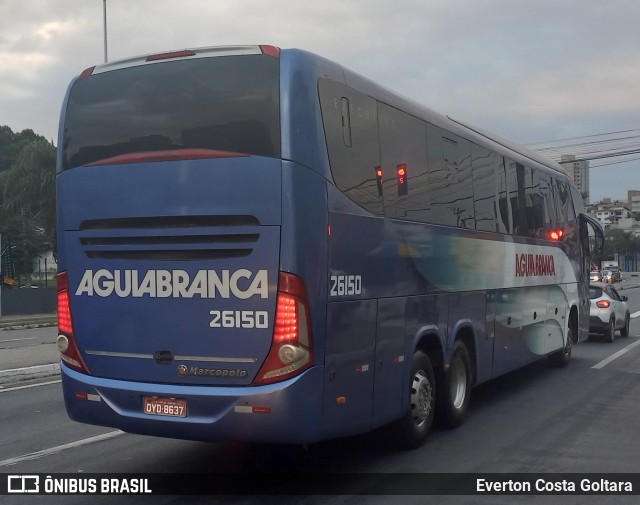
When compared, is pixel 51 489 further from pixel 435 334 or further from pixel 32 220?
pixel 32 220

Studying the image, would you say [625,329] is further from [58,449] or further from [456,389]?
[58,449]

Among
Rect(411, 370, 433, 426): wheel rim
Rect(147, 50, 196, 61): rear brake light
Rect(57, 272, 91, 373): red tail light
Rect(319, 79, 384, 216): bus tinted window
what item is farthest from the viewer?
Rect(411, 370, 433, 426): wheel rim

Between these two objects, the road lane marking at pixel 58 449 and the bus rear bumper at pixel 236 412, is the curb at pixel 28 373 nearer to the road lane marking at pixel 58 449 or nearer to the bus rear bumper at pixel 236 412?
the road lane marking at pixel 58 449

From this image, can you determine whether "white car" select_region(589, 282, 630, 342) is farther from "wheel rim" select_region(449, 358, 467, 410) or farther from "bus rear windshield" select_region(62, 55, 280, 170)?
"bus rear windshield" select_region(62, 55, 280, 170)

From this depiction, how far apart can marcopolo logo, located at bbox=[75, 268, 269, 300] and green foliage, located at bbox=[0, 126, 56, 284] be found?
36.9 m

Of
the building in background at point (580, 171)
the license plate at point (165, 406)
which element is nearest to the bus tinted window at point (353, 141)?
the license plate at point (165, 406)

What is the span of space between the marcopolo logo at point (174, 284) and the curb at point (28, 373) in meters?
7.13

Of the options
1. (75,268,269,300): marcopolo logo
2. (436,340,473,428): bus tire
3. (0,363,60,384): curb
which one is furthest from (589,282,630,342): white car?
(75,268,269,300): marcopolo logo

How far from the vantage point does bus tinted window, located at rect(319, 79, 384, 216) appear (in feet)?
21.5

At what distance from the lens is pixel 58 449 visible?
804 cm

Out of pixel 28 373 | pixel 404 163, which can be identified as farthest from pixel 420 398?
pixel 28 373

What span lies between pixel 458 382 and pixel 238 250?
4.23 m

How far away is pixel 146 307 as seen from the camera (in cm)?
648

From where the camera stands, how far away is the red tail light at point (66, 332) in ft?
22.5
